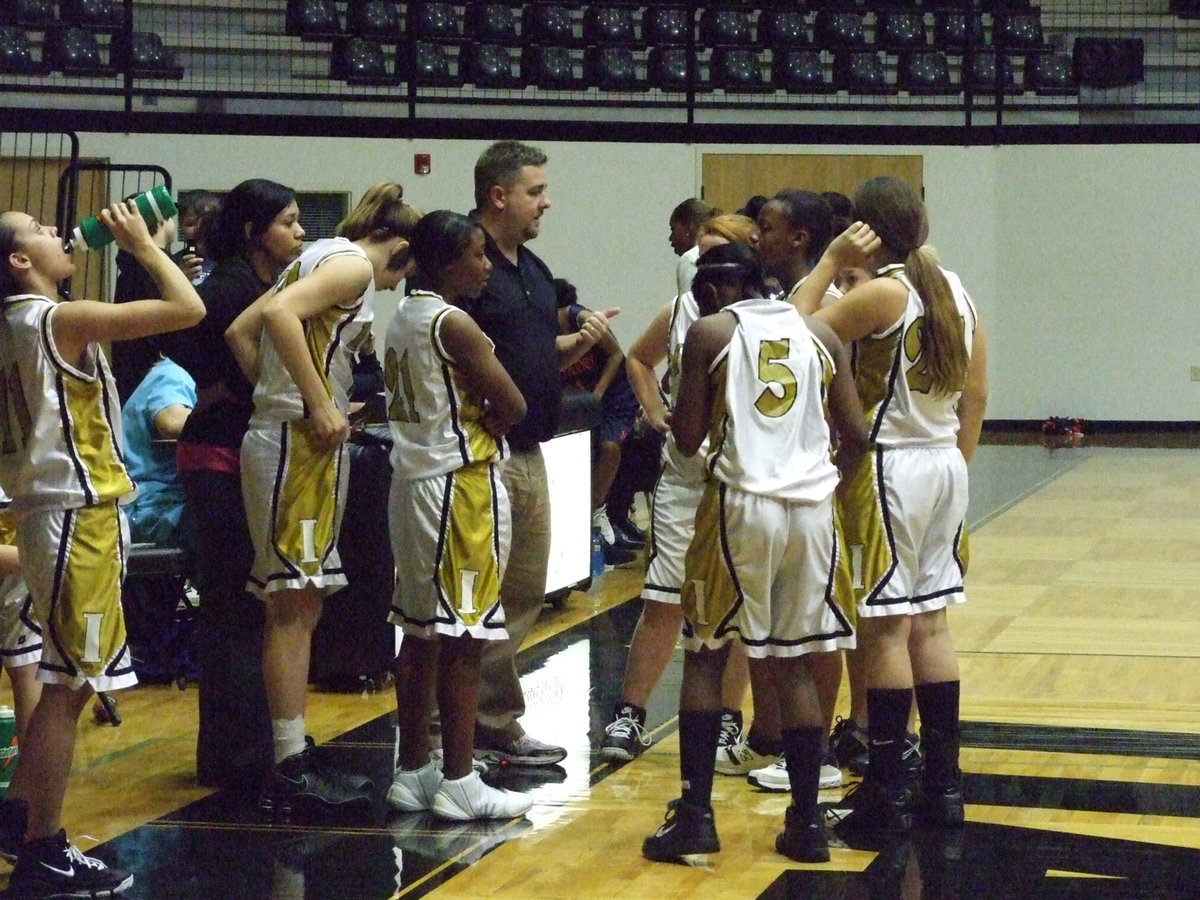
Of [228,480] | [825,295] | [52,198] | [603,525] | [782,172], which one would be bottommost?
[603,525]

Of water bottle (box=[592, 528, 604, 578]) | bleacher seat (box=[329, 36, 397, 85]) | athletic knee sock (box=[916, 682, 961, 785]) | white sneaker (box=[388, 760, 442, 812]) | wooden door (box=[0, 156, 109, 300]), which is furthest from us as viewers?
bleacher seat (box=[329, 36, 397, 85])

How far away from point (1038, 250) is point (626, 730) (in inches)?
467

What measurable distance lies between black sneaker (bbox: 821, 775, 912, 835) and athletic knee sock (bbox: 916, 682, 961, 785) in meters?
0.10

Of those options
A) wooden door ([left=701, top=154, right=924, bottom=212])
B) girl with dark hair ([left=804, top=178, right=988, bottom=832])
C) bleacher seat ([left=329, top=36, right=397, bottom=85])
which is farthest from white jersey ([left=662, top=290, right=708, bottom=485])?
wooden door ([left=701, top=154, right=924, bottom=212])

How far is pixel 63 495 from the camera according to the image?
3.83 metres

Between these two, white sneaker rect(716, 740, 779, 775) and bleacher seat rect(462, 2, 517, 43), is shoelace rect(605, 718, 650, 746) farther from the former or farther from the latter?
bleacher seat rect(462, 2, 517, 43)

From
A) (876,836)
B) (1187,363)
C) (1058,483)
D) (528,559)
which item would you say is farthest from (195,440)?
(1187,363)

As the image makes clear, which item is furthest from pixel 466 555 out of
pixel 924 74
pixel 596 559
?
pixel 924 74

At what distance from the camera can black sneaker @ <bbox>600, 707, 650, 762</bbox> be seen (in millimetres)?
5055

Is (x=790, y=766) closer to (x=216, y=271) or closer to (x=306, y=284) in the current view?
(x=306, y=284)

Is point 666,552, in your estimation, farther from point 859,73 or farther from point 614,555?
point 859,73

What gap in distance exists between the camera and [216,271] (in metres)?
4.70

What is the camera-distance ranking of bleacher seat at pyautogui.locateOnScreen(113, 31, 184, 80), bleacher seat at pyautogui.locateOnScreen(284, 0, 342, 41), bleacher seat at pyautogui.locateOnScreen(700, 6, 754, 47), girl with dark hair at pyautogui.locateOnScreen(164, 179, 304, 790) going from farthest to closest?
1. bleacher seat at pyautogui.locateOnScreen(700, 6, 754, 47)
2. bleacher seat at pyautogui.locateOnScreen(284, 0, 342, 41)
3. bleacher seat at pyautogui.locateOnScreen(113, 31, 184, 80)
4. girl with dark hair at pyautogui.locateOnScreen(164, 179, 304, 790)

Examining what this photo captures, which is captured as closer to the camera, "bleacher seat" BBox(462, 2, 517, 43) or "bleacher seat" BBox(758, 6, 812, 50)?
"bleacher seat" BBox(462, 2, 517, 43)
